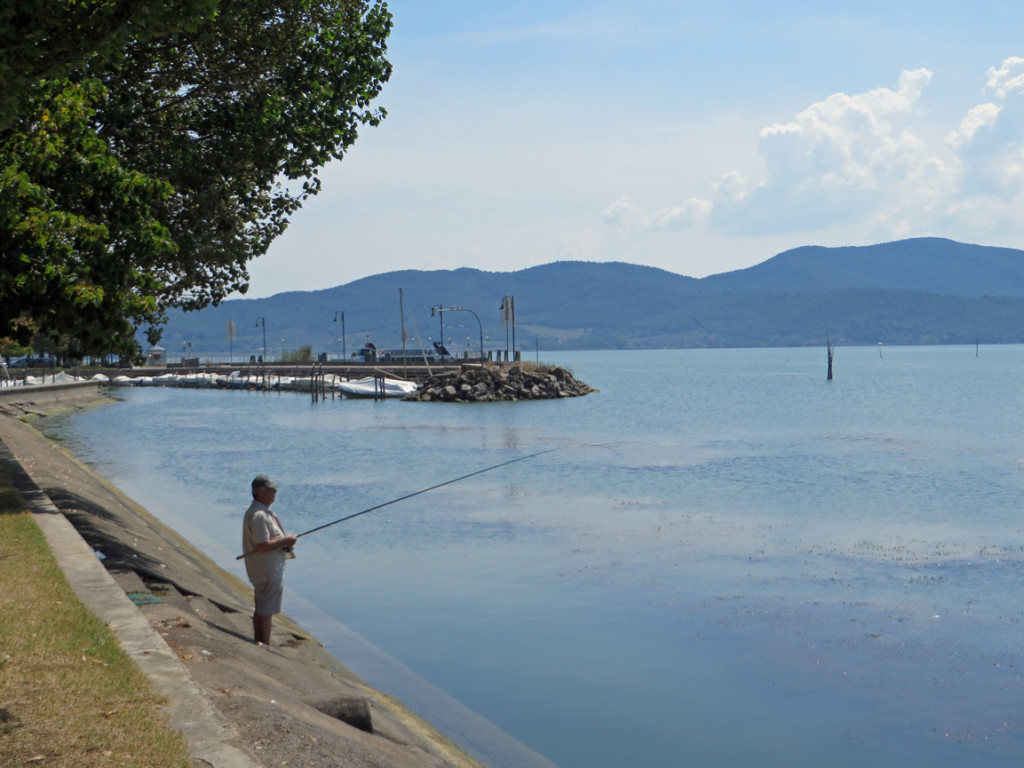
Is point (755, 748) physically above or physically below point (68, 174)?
below

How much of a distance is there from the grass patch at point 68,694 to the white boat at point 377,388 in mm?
75463

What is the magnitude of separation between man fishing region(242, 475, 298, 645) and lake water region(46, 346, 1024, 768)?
2.79 metres

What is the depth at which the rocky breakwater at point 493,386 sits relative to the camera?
75688 millimetres

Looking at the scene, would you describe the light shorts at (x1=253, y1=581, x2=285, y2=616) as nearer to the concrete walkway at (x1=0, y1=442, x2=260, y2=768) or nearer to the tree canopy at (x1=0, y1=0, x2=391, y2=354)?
the concrete walkway at (x1=0, y1=442, x2=260, y2=768)

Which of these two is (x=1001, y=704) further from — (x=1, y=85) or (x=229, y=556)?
(x=229, y=556)

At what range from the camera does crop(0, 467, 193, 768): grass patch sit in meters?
5.59

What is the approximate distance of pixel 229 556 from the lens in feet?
67.4

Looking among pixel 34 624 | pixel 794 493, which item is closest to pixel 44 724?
pixel 34 624

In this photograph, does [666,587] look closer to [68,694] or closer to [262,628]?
[262,628]

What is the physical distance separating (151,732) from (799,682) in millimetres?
8892

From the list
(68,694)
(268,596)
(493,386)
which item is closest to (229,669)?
(268,596)

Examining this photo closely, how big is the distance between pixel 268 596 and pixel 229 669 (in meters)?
1.68

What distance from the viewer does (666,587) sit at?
1745 cm

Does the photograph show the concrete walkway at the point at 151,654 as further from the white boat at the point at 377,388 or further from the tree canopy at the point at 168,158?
the white boat at the point at 377,388
